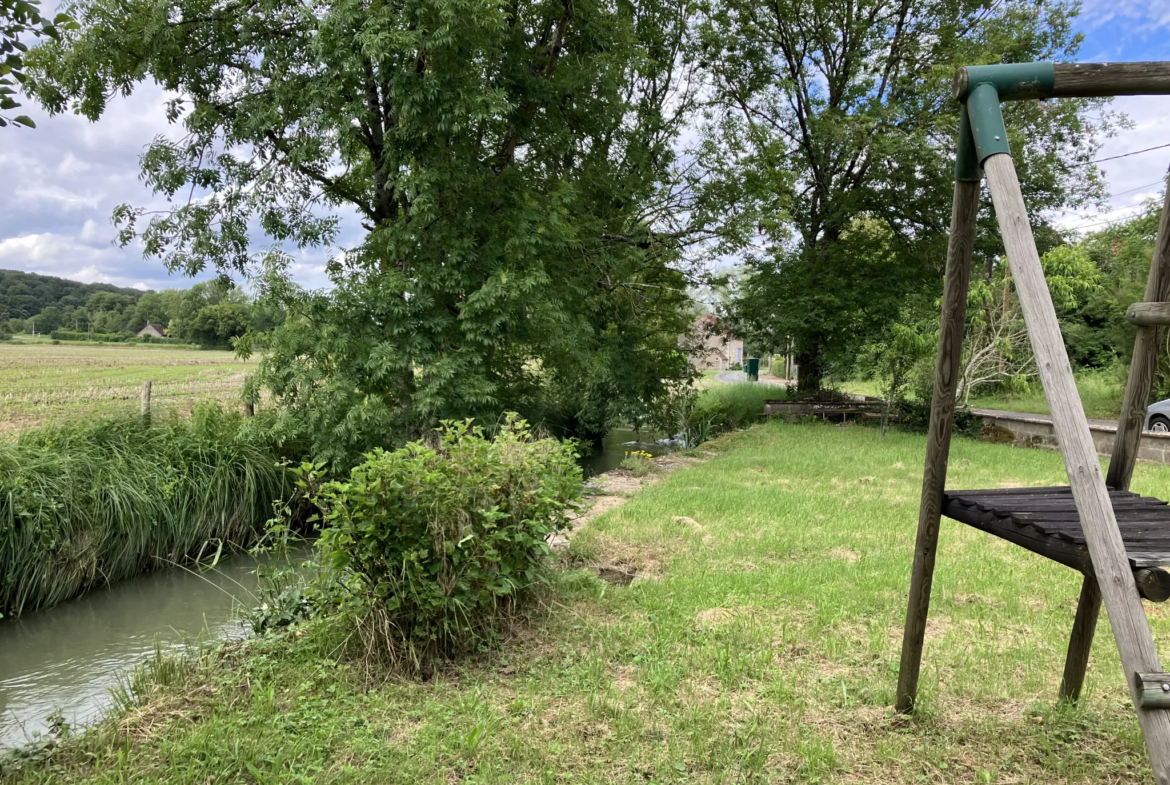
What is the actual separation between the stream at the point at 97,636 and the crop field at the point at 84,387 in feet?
8.98

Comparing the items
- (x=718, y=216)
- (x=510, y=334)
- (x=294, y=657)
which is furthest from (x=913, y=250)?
(x=294, y=657)

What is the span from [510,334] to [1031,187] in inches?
493

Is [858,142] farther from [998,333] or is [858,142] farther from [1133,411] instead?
[1133,411]

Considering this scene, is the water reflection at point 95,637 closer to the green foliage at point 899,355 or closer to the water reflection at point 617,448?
the water reflection at point 617,448

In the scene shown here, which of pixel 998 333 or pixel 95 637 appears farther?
pixel 998 333

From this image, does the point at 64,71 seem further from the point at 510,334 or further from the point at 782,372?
the point at 782,372

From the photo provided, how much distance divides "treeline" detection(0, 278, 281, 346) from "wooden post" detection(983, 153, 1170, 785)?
1171 cm

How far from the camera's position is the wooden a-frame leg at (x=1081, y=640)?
265 cm

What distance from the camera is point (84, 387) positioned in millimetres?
10922

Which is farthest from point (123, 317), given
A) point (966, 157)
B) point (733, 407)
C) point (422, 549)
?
point (966, 157)

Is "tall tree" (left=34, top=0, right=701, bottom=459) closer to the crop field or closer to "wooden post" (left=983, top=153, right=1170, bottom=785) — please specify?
the crop field

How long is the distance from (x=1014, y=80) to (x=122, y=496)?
26.5 ft

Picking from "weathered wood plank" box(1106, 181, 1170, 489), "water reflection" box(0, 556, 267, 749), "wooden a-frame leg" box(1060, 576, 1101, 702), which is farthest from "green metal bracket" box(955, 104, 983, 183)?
"water reflection" box(0, 556, 267, 749)

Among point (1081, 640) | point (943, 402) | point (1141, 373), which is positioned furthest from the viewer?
point (1081, 640)
